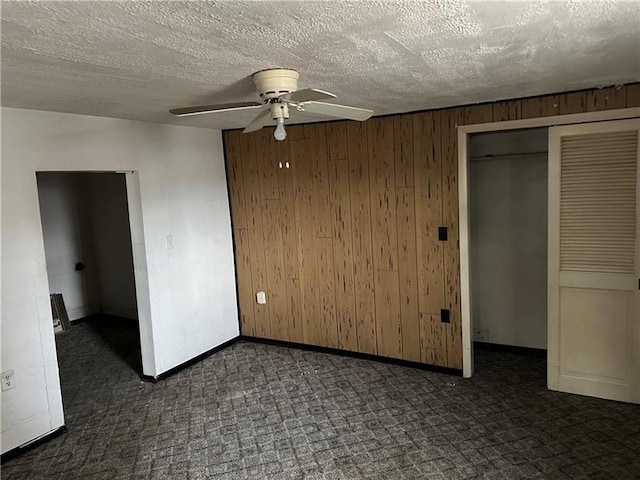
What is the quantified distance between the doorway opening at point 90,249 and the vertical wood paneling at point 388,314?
312 centimetres

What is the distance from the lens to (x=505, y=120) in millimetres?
3410

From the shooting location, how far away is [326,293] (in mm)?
4406

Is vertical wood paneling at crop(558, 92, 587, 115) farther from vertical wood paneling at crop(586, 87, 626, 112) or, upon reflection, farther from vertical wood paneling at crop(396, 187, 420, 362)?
vertical wood paneling at crop(396, 187, 420, 362)

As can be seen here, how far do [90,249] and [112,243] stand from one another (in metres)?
0.45

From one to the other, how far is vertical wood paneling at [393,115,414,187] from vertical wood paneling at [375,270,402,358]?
33.3 inches

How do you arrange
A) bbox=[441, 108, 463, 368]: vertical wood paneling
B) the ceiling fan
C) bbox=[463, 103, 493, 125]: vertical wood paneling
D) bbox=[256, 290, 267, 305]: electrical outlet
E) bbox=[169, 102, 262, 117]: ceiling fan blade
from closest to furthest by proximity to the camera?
the ceiling fan < bbox=[169, 102, 262, 117]: ceiling fan blade < bbox=[463, 103, 493, 125]: vertical wood paneling < bbox=[441, 108, 463, 368]: vertical wood paneling < bbox=[256, 290, 267, 305]: electrical outlet

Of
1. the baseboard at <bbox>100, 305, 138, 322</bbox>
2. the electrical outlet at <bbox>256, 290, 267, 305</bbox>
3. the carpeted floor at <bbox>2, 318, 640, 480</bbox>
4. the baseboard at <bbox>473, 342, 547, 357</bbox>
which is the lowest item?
the carpeted floor at <bbox>2, 318, 640, 480</bbox>

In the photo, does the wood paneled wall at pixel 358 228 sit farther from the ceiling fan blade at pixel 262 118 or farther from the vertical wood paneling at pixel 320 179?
the ceiling fan blade at pixel 262 118

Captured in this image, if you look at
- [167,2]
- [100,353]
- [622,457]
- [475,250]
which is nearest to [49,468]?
[100,353]

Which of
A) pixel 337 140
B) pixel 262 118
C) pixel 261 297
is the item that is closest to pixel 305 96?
pixel 262 118

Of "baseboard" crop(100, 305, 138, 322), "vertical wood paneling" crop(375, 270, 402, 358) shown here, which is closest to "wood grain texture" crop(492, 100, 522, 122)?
Result: "vertical wood paneling" crop(375, 270, 402, 358)

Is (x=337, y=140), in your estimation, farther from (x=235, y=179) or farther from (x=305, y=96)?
(x=305, y=96)

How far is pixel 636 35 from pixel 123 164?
11.1 feet

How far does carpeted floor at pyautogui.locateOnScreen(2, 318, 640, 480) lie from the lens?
2.68m
